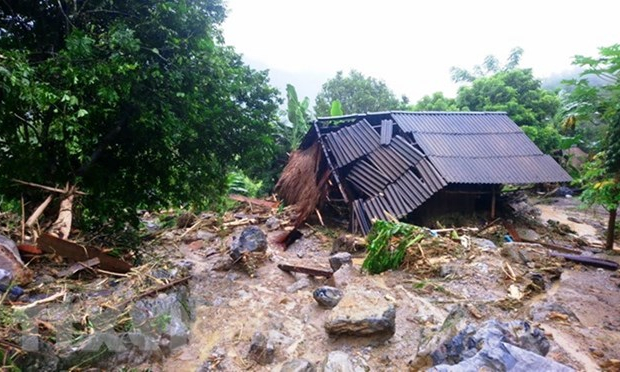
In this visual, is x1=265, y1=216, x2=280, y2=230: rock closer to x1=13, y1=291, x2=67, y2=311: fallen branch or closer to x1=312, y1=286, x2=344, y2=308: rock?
x1=312, y1=286, x2=344, y2=308: rock

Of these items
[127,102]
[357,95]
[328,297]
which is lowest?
[328,297]

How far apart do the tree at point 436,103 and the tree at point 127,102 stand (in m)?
14.7

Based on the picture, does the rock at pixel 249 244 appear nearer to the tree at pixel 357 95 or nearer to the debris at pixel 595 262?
the debris at pixel 595 262

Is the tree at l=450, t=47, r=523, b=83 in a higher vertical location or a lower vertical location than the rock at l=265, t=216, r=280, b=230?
higher

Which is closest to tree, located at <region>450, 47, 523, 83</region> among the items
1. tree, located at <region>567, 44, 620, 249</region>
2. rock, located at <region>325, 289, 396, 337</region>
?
tree, located at <region>567, 44, 620, 249</region>

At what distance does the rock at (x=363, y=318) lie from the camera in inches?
146

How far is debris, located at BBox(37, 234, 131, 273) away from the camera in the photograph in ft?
13.8

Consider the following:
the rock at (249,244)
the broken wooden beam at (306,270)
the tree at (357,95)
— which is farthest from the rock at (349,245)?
the tree at (357,95)

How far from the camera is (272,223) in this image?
11.2 meters

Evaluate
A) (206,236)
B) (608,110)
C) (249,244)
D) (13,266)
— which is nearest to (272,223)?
(206,236)

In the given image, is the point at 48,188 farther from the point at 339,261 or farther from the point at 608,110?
the point at 608,110

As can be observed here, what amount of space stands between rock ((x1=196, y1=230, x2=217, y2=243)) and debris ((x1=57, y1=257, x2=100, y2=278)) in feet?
16.6

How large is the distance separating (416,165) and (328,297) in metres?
5.87

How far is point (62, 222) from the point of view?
473cm
